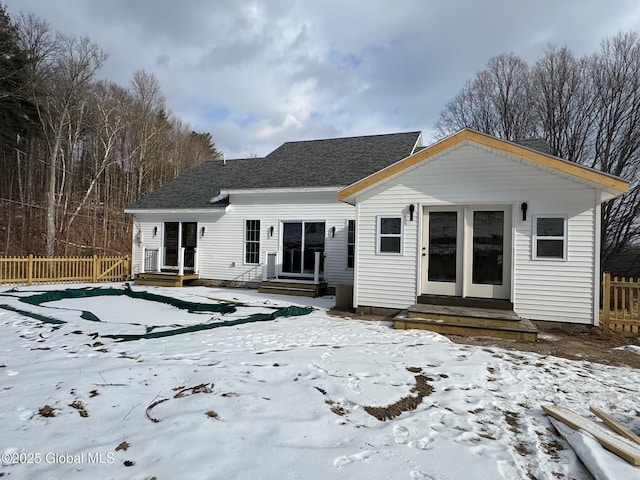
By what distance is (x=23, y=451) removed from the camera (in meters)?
2.49

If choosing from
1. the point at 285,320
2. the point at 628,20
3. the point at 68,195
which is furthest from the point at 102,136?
the point at 628,20

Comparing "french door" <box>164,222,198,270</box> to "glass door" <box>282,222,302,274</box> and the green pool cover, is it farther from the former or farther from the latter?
"glass door" <box>282,222,302,274</box>

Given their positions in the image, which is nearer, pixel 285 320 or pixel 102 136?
pixel 285 320

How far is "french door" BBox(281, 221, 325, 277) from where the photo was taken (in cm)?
1244

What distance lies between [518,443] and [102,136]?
29784 millimetres

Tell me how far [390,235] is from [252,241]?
648cm

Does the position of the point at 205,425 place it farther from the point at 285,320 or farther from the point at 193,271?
the point at 193,271

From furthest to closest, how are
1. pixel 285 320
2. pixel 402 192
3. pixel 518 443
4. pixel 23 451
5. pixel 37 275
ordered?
pixel 37 275 → pixel 402 192 → pixel 285 320 → pixel 518 443 → pixel 23 451

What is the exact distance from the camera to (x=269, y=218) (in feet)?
42.9

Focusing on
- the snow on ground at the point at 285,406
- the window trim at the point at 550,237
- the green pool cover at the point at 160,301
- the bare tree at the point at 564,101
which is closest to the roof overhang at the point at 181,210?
the green pool cover at the point at 160,301

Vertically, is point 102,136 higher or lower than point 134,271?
higher

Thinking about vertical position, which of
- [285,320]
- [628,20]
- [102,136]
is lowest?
[285,320]

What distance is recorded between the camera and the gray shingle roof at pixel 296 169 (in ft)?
43.0

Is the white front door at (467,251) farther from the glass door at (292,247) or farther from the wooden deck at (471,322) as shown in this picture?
the glass door at (292,247)
